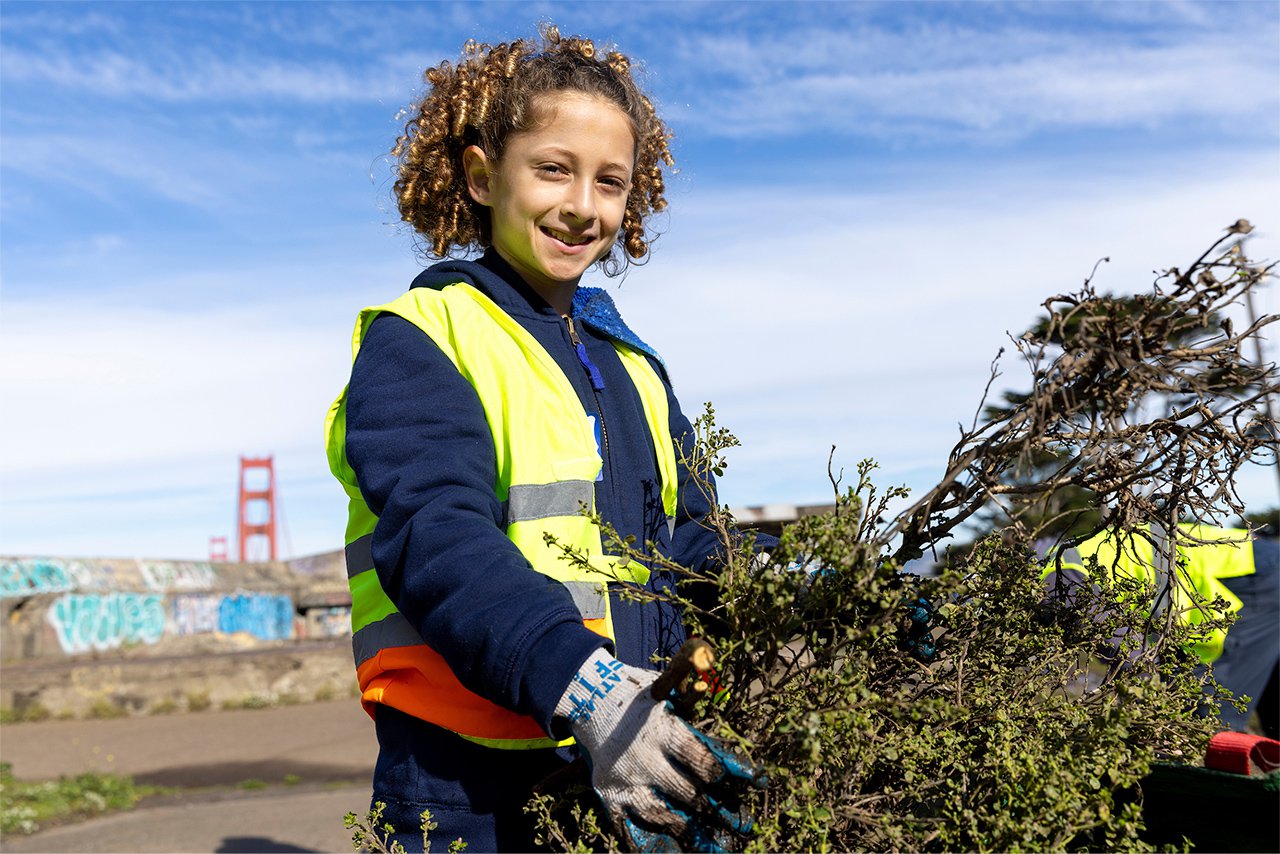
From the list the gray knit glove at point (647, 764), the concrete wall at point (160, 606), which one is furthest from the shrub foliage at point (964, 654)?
the concrete wall at point (160, 606)

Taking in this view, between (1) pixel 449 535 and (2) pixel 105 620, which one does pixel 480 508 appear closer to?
(1) pixel 449 535

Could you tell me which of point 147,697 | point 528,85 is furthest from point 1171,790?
point 147,697

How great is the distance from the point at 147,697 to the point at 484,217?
40.9 feet

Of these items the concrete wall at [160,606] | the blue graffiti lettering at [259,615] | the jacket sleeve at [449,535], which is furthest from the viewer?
the blue graffiti lettering at [259,615]

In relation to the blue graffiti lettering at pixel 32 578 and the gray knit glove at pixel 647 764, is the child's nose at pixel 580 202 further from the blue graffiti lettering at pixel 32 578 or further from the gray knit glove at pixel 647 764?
the blue graffiti lettering at pixel 32 578

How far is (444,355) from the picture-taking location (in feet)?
6.17

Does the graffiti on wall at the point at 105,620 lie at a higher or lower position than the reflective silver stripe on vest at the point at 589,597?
lower

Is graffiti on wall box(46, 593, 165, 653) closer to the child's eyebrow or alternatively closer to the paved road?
the paved road

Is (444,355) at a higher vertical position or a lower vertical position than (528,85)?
lower

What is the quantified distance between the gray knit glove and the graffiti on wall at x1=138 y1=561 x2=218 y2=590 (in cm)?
1808

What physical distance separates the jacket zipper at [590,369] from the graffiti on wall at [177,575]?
1746 cm

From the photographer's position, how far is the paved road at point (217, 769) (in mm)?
7062

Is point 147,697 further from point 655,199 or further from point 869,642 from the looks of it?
point 869,642

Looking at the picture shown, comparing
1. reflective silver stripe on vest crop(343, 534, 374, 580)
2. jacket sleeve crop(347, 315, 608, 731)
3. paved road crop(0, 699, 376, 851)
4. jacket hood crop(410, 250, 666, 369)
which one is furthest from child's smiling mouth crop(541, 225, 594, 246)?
paved road crop(0, 699, 376, 851)
